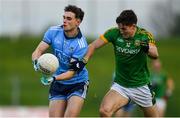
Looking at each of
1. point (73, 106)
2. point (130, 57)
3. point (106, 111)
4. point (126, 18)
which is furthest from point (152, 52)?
point (73, 106)

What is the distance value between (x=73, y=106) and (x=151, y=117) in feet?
5.11

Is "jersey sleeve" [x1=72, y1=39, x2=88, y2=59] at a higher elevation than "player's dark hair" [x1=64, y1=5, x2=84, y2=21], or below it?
below

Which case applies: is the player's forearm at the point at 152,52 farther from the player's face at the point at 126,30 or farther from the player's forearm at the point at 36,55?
the player's forearm at the point at 36,55

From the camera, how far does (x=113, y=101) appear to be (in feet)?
40.5

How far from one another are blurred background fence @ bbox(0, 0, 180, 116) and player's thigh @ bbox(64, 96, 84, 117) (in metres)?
18.0

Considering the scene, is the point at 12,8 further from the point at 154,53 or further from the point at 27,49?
the point at 154,53

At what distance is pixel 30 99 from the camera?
28359mm

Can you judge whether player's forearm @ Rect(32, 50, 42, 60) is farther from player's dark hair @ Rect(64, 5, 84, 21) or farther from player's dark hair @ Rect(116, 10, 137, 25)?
player's dark hair @ Rect(116, 10, 137, 25)

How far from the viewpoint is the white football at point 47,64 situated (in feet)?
37.5

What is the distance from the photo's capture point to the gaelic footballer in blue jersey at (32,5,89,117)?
11945 millimetres

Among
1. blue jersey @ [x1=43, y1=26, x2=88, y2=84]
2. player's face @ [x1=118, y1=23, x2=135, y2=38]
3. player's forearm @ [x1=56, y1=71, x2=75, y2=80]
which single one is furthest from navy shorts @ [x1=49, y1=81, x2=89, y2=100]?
player's face @ [x1=118, y1=23, x2=135, y2=38]

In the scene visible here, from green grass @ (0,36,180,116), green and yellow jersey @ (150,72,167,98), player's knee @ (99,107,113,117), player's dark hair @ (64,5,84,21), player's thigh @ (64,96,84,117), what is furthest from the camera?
green grass @ (0,36,180,116)

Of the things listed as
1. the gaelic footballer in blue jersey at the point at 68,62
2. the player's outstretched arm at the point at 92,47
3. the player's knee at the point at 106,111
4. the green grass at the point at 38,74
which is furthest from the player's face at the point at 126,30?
the green grass at the point at 38,74

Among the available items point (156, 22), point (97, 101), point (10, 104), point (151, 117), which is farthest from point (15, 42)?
point (151, 117)
